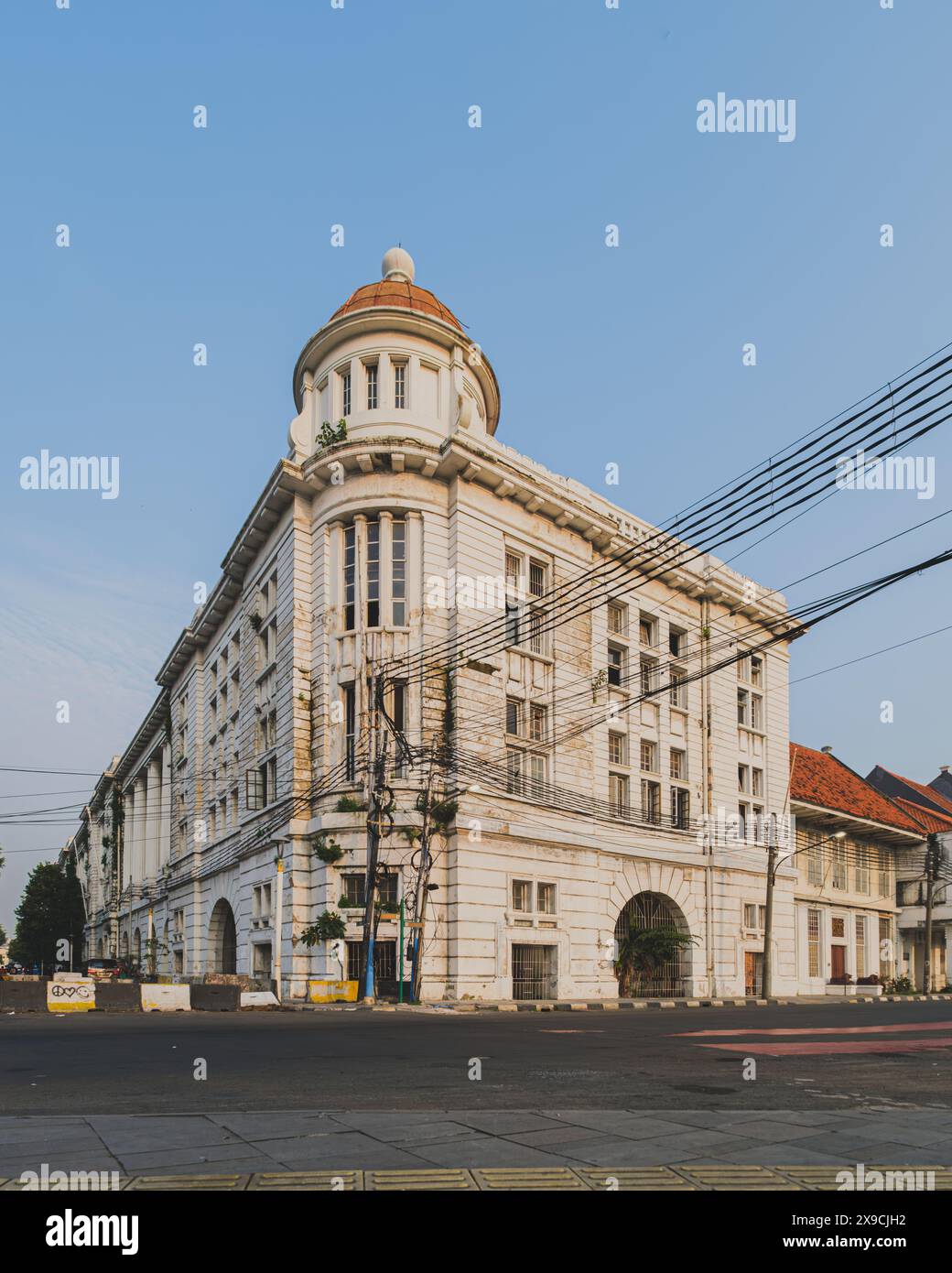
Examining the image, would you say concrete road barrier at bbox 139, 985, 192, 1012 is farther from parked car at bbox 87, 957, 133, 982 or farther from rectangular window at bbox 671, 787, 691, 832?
rectangular window at bbox 671, 787, 691, 832

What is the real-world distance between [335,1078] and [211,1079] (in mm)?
1214

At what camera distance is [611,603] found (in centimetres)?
4056

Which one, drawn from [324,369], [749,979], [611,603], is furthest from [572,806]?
[324,369]

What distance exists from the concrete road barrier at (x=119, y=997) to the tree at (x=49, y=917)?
82.7 metres

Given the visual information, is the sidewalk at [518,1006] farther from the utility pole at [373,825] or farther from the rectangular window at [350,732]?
the rectangular window at [350,732]

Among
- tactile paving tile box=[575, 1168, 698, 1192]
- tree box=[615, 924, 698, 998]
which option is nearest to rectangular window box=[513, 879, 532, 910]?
tree box=[615, 924, 698, 998]

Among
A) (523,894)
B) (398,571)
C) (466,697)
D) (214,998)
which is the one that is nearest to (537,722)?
(466,697)

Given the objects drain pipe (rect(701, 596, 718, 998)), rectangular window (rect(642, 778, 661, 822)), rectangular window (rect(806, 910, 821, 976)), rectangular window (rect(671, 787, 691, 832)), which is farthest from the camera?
rectangular window (rect(806, 910, 821, 976))

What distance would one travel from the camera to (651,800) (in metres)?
41.3

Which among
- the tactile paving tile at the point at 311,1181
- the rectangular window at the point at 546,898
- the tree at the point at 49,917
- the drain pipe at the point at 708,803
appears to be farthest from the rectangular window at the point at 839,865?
the tree at the point at 49,917

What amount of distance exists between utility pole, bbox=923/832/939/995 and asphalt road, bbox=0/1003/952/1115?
113 feet

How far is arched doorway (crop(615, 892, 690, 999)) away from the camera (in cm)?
3888

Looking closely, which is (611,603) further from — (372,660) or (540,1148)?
(540,1148)
